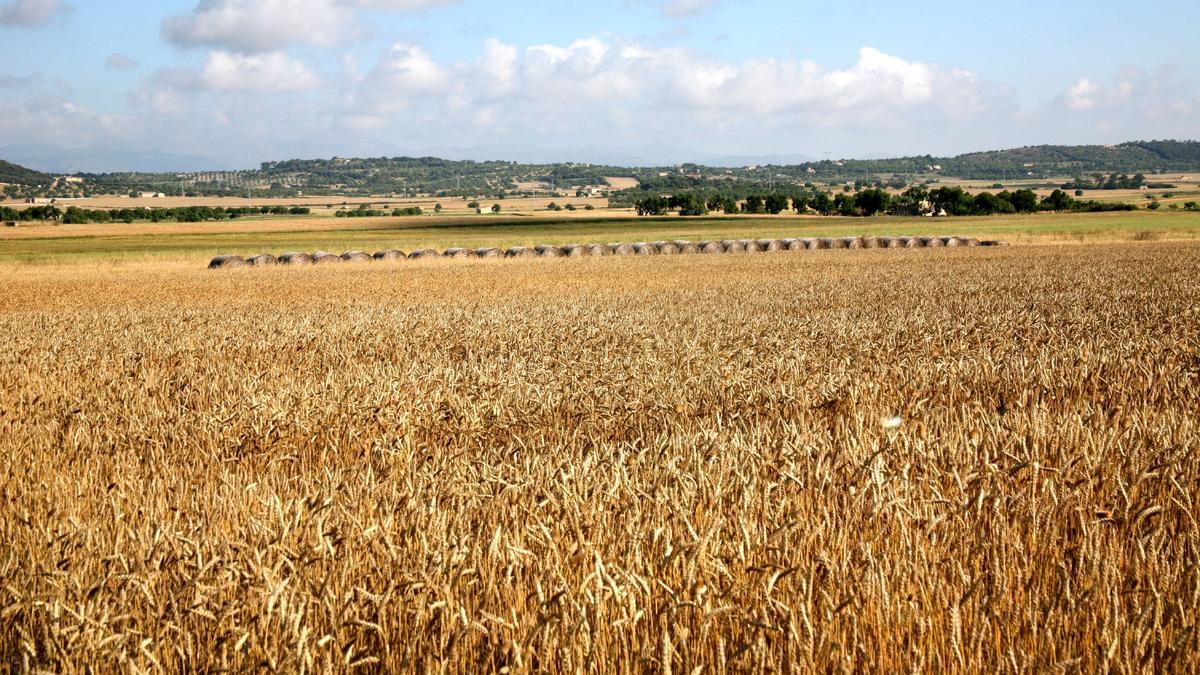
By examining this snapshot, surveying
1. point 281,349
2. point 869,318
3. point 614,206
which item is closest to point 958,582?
point 281,349

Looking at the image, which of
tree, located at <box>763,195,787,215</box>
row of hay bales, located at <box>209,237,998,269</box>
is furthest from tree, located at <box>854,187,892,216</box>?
row of hay bales, located at <box>209,237,998,269</box>

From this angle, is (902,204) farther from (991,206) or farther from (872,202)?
(991,206)

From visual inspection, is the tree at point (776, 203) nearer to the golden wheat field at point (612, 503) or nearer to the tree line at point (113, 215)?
the tree line at point (113, 215)

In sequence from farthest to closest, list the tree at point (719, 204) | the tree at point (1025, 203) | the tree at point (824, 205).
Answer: the tree at point (719, 204) < the tree at point (824, 205) < the tree at point (1025, 203)

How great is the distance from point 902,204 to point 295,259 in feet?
321

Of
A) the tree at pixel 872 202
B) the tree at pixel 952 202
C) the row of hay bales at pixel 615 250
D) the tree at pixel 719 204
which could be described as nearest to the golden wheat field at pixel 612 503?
the row of hay bales at pixel 615 250

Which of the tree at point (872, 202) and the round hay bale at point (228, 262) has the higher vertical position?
the tree at point (872, 202)

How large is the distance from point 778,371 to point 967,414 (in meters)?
3.08

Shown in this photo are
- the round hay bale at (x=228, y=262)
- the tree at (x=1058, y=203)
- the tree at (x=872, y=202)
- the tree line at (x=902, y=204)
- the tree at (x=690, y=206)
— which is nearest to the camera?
the round hay bale at (x=228, y=262)

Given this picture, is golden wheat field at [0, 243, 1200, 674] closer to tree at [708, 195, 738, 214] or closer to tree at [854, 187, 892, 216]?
tree at [854, 187, 892, 216]

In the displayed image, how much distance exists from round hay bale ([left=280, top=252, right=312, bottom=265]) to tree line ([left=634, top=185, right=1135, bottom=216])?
8563cm

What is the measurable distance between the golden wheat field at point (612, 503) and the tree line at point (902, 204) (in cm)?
11474

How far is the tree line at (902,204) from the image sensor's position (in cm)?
11956

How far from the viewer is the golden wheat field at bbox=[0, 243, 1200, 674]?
347cm
